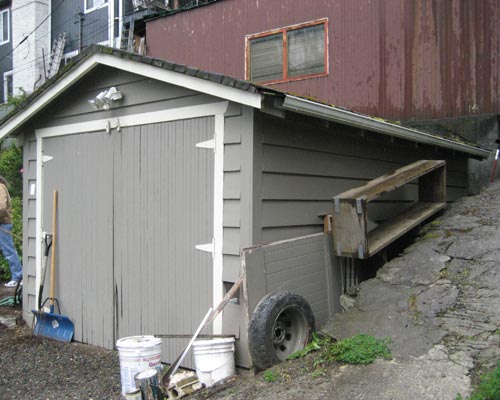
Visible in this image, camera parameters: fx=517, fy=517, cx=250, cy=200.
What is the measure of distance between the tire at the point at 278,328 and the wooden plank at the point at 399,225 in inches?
33.3

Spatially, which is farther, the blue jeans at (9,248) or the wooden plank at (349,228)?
the blue jeans at (9,248)

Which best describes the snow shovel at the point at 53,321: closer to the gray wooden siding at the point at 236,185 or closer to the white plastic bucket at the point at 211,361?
the white plastic bucket at the point at 211,361

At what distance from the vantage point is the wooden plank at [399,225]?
16.2 ft

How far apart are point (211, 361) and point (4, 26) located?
818 inches

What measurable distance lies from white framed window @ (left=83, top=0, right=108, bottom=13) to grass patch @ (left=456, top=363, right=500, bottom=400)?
1662 cm

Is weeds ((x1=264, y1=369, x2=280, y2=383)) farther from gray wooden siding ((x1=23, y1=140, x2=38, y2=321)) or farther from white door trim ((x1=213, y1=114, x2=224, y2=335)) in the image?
gray wooden siding ((x1=23, y1=140, x2=38, y2=321))

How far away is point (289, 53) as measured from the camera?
10.4m

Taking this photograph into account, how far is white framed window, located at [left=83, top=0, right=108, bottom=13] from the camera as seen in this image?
16884mm

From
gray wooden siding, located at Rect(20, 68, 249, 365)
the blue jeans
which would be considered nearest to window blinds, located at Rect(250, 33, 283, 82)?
gray wooden siding, located at Rect(20, 68, 249, 365)

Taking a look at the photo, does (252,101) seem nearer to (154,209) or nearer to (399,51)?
(154,209)

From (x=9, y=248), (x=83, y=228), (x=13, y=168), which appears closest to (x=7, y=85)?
(x=13, y=168)

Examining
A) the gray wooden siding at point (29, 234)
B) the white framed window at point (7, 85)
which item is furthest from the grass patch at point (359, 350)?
the white framed window at point (7, 85)

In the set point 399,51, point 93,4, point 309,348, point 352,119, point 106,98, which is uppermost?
point 93,4

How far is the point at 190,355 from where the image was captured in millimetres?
4719
